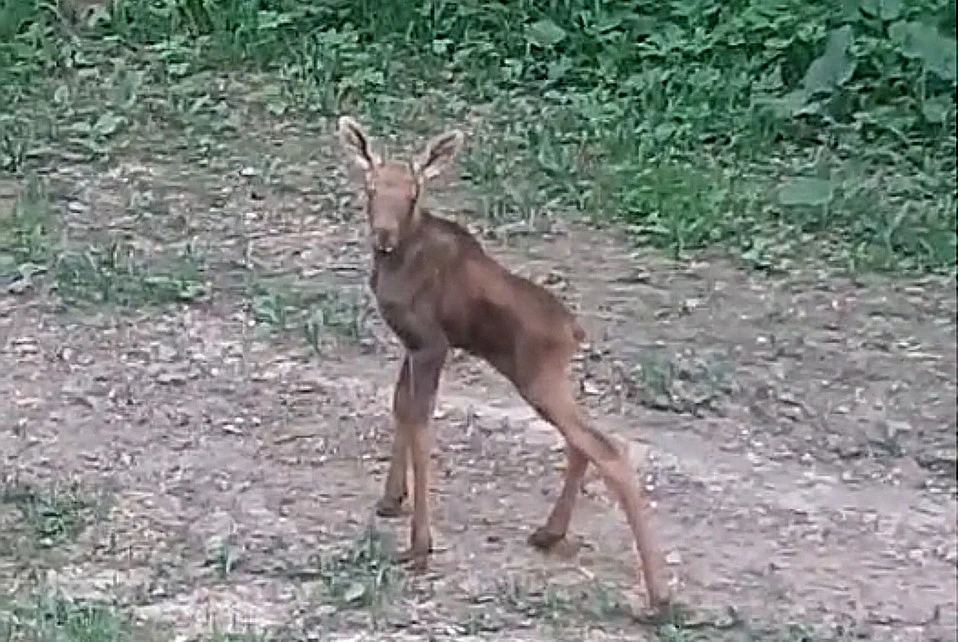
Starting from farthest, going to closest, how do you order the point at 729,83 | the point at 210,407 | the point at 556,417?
1. the point at 729,83
2. the point at 210,407
3. the point at 556,417

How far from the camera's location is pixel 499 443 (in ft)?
23.6

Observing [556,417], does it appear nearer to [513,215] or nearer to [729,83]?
[513,215]

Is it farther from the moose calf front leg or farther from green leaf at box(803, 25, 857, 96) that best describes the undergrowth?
the moose calf front leg

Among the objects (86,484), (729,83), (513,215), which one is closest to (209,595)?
(86,484)

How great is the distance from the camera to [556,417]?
6.08 meters

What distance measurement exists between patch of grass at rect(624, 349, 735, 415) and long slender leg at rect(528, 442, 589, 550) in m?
1.13

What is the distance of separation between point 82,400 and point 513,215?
227 cm

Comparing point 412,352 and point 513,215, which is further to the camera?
point 513,215

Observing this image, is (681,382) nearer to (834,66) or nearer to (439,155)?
(439,155)

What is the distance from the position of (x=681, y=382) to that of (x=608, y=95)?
3.15 m

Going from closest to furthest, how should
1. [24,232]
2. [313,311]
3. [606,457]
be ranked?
[606,457] < [313,311] < [24,232]

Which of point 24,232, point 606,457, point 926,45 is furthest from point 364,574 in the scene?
point 926,45

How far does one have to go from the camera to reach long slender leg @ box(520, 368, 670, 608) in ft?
19.7

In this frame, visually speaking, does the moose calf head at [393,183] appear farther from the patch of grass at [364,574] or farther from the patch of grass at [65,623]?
the patch of grass at [65,623]
